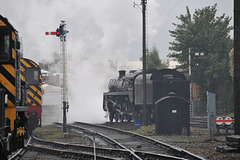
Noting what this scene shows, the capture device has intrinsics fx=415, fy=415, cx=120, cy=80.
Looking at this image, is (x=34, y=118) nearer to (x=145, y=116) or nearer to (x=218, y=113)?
(x=145, y=116)

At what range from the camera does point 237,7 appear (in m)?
12.6

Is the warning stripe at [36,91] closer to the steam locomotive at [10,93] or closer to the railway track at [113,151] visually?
the railway track at [113,151]

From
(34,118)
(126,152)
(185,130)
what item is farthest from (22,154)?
(185,130)

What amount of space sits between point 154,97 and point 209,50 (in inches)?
813

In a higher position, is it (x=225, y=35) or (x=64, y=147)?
(x=225, y=35)

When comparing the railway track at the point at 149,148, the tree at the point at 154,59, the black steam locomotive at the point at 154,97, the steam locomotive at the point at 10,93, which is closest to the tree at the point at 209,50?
the tree at the point at 154,59

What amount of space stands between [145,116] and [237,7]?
11907mm

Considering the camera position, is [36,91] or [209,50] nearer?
[36,91]

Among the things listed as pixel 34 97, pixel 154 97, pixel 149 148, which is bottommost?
pixel 149 148

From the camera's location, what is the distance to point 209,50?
42344mm

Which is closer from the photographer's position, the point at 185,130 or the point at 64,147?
the point at 64,147

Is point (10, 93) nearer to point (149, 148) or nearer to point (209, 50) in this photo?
point (149, 148)

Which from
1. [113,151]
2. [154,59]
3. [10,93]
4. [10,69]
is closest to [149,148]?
[113,151]

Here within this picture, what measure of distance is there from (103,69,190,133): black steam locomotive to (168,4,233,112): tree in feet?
41.8
